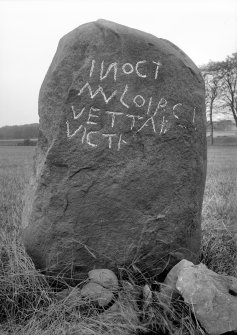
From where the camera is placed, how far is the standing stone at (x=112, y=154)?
10.9ft

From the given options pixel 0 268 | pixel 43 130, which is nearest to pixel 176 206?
pixel 43 130

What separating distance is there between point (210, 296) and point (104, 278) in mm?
823

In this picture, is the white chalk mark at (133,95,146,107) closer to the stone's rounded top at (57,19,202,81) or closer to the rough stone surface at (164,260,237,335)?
the stone's rounded top at (57,19,202,81)

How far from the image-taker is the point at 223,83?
27.2 metres

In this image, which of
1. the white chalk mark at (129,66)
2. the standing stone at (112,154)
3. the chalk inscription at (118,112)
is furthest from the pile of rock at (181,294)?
the white chalk mark at (129,66)

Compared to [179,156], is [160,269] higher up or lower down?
lower down

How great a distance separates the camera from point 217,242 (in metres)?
4.34

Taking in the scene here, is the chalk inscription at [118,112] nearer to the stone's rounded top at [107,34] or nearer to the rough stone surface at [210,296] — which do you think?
the stone's rounded top at [107,34]

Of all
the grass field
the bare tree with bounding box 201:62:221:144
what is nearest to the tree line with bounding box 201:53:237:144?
the bare tree with bounding box 201:62:221:144

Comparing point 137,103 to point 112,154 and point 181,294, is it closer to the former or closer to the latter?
point 112,154

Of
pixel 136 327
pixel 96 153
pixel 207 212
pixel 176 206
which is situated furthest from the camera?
pixel 207 212

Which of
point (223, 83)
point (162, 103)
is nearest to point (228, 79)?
point (223, 83)

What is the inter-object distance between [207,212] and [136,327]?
2.88 m

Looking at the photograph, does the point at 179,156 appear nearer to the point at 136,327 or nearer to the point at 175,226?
the point at 175,226
